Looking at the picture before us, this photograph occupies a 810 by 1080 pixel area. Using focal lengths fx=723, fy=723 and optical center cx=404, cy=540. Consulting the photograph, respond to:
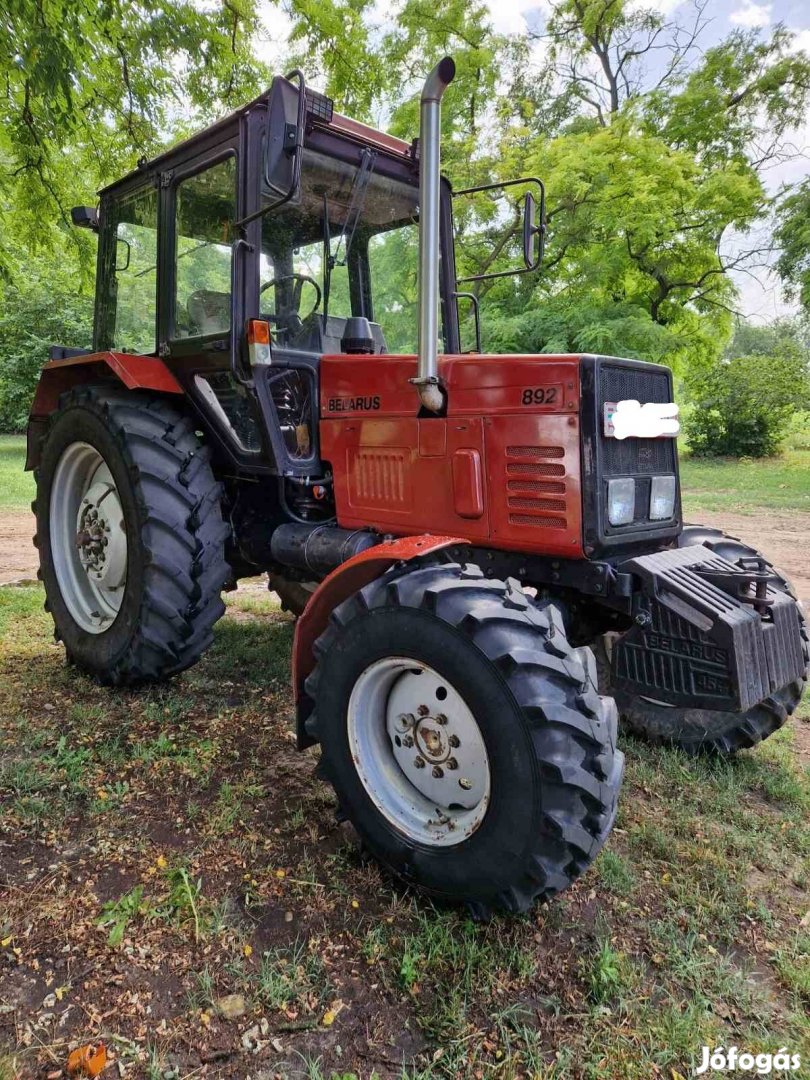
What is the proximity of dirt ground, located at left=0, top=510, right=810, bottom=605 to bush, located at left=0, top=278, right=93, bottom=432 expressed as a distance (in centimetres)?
1101

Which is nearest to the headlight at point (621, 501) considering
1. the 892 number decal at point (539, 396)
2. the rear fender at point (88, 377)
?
the 892 number decal at point (539, 396)

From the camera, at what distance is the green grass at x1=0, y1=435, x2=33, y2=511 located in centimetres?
1112

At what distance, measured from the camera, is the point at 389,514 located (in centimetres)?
313

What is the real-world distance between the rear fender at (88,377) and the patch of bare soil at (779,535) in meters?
5.11

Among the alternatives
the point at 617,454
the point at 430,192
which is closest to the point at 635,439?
the point at 617,454

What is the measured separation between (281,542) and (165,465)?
66 centimetres

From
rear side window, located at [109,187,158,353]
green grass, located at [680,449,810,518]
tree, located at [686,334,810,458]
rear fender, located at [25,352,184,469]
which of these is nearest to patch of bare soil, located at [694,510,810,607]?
green grass, located at [680,449,810,518]

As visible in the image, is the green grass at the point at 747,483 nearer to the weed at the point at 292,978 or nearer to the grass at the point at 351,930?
the grass at the point at 351,930

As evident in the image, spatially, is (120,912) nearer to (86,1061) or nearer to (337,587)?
(86,1061)

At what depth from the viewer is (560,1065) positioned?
5.55 ft

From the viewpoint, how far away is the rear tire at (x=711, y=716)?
120 inches

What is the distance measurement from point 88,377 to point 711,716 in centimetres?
373

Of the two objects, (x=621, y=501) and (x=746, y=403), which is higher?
(x=746, y=403)

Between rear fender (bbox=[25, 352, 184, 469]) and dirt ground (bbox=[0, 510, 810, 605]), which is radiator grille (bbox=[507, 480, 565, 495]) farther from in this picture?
dirt ground (bbox=[0, 510, 810, 605])
